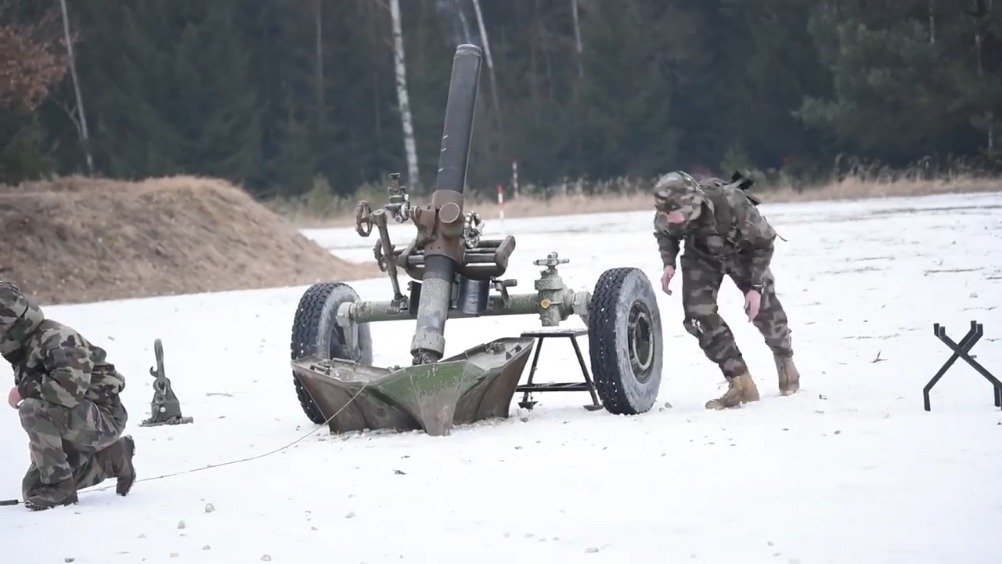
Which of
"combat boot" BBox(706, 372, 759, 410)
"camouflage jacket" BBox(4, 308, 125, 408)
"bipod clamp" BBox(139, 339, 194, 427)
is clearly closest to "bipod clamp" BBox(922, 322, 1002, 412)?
"combat boot" BBox(706, 372, 759, 410)

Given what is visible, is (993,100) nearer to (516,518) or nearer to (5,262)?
(5,262)

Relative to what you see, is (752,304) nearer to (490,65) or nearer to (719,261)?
(719,261)

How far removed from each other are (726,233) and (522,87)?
166 feet

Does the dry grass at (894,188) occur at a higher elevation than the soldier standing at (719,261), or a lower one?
lower

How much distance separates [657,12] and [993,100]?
17.3 meters

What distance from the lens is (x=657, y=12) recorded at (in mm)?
55844

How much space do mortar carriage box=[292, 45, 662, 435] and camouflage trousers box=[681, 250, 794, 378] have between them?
341 mm

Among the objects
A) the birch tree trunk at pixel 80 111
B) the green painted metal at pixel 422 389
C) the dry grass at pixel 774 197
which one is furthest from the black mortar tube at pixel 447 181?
the birch tree trunk at pixel 80 111

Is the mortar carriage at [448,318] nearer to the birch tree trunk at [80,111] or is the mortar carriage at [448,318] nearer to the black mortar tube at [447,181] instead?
the black mortar tube at [447,181]

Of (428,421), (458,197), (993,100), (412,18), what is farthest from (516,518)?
(412,18)

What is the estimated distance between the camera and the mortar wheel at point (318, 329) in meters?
10.8

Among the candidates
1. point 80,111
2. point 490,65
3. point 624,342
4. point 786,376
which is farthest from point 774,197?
point 624,342

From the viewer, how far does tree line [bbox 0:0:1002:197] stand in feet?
140

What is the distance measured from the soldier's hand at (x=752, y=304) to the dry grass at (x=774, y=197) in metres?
25.2
